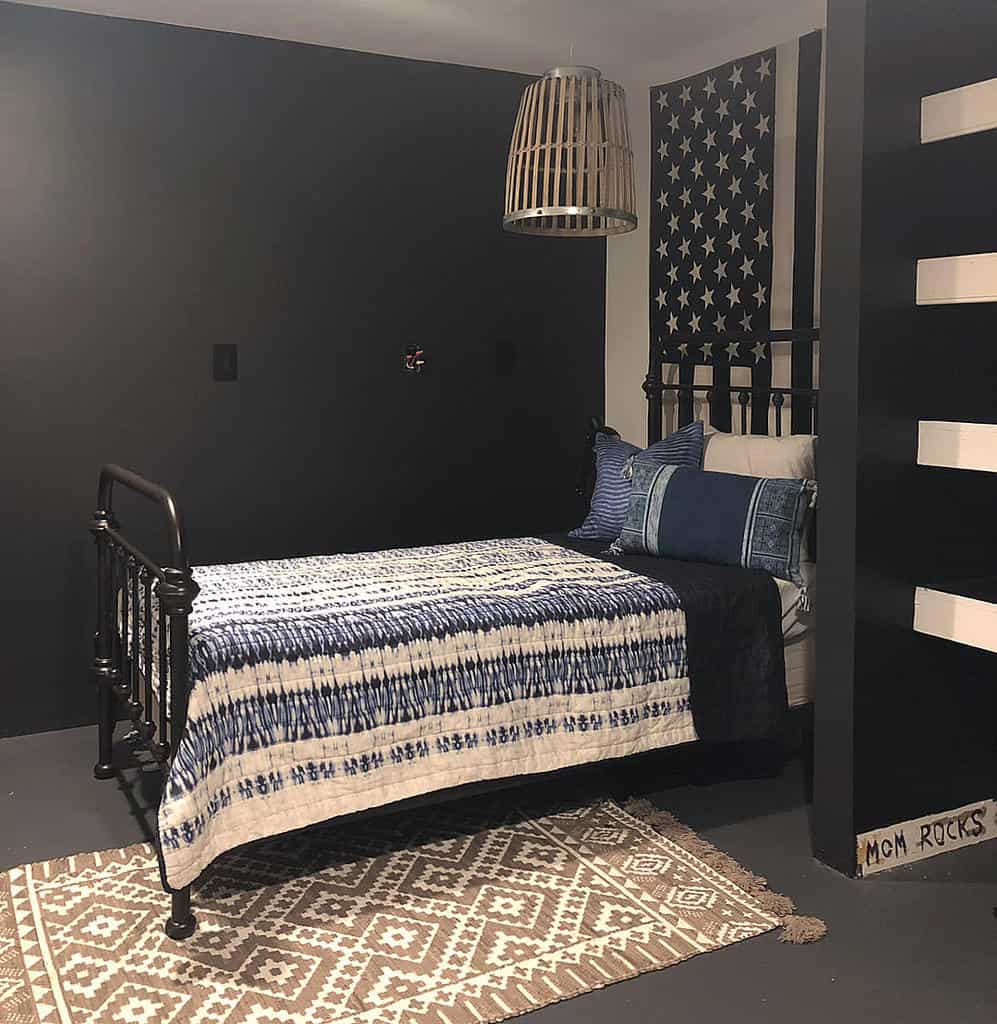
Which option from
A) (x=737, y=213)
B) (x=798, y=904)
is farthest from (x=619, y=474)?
(x=798, y=904)

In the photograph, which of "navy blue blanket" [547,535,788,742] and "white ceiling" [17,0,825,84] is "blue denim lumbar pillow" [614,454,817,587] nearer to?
"navy blue blanket" [547,535,788,742]

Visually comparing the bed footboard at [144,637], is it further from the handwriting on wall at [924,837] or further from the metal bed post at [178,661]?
the handwriting on wall at [924,837]

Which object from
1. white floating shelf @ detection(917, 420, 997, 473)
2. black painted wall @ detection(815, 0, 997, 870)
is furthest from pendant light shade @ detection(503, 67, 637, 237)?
white floating shelf @ detection(917, 420, 997, 473)

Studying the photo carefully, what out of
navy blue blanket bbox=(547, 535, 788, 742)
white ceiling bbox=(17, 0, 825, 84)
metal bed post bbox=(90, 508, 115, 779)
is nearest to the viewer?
navy blue blanket bbox=(547, 535, 788, 742)

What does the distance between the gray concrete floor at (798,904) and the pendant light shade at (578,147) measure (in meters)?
1.73

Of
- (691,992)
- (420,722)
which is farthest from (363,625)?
(691,992)

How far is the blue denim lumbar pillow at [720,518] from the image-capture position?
3.29 metres

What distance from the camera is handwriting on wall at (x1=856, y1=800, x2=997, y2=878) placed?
9.08ft

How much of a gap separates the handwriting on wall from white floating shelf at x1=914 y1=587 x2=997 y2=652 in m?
0.52

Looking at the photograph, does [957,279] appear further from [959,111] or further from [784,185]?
[784,185]

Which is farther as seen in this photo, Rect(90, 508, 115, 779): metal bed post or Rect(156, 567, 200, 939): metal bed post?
Rect(90, 508, 115, 779): metal bed post

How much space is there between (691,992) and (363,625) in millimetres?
1115

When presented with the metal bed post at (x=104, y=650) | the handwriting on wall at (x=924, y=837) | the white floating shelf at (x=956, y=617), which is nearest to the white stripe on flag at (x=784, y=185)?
the white floating shelf at (x=956, y=617)

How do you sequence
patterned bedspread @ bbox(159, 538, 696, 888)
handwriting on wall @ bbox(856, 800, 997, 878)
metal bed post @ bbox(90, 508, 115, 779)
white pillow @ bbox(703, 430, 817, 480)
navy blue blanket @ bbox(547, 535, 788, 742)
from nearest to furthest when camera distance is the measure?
patterned bedspread @ bbox(159, 538, 696, 888) → handwriting on wall @ bbox(856, 800, 997, 878) → navy blue blanket @ bbox(547, 535, 788, 742) → metal bed post @ bbox(90, 508, 115, 779) → white pillow @ bbox(703, 430, 817, 480)
